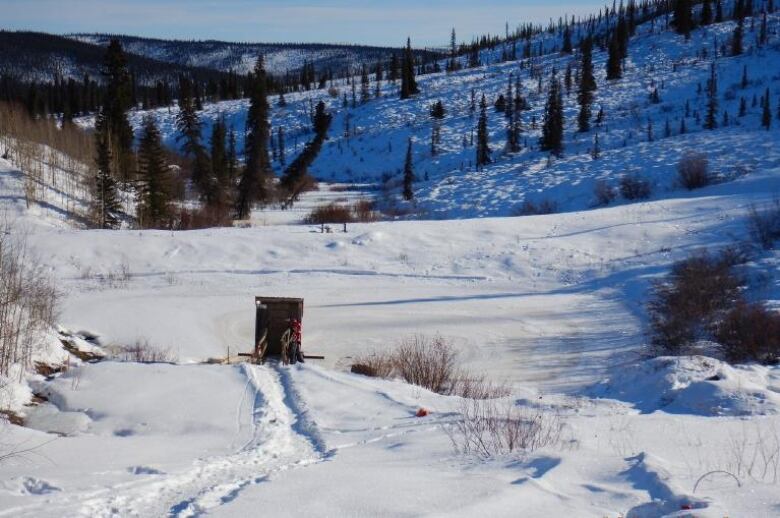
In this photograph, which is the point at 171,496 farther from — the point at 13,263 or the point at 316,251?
the point at 316,251

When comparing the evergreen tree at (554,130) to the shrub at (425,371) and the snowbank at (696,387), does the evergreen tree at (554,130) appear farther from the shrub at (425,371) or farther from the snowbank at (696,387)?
the shrub at (425,371)

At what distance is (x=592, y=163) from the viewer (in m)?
54.3

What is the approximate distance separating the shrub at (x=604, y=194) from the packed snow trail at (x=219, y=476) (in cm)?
3755

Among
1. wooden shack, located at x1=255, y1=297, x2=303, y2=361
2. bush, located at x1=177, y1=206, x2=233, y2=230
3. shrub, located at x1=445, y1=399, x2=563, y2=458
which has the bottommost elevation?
shrub, located at x1=445, y1=399, x2=563, y2=458

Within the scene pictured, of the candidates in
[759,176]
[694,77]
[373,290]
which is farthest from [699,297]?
[694,77]

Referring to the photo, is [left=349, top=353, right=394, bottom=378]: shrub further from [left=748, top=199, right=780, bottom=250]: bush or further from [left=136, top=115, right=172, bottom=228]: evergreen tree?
[left=136, top=115, right=172, bottom=228]: evergreen tree

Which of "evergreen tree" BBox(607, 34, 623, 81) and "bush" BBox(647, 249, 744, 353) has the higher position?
"evergreen tree" BBox(607, 34, 623, 81)

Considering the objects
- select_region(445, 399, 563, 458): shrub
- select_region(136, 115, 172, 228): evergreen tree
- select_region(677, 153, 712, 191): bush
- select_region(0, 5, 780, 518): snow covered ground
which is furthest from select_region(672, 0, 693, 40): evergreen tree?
select_region(445, 399, 563, 458): shrub

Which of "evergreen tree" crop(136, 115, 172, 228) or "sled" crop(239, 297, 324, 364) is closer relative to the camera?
"sled" crop(239, 297, 324, 364)

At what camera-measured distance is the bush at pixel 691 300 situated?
17.9m

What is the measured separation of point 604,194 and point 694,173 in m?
5.63

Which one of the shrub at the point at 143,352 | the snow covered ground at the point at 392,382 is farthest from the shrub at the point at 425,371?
the shrub at the point at 143,352

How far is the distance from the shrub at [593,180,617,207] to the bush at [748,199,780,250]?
596 inches

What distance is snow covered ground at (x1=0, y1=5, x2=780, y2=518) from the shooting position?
579 cm
